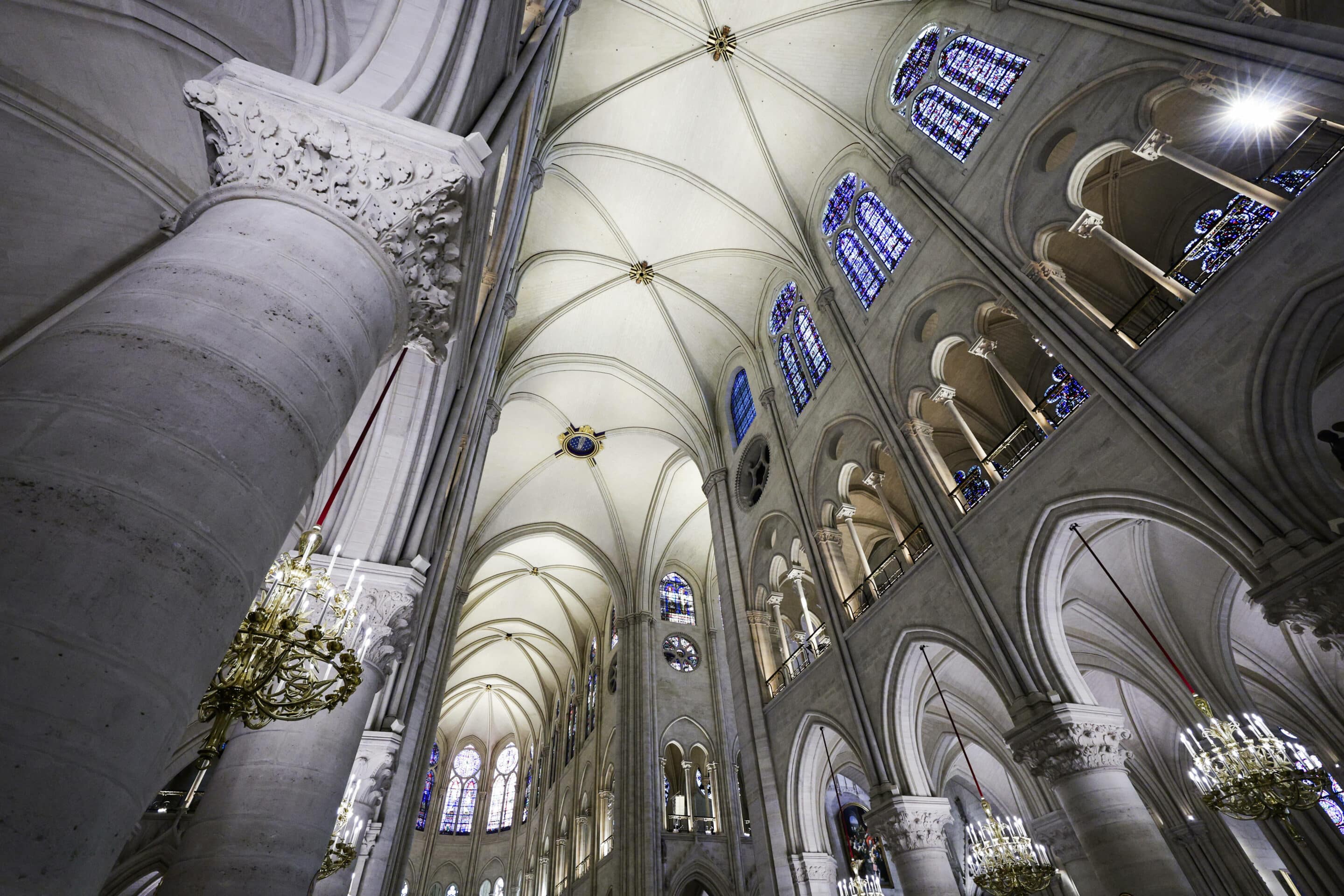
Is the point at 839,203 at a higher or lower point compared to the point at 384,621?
higher

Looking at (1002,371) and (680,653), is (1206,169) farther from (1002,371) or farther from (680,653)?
(680,653)

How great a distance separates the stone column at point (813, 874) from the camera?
10.4 m

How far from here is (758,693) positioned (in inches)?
520

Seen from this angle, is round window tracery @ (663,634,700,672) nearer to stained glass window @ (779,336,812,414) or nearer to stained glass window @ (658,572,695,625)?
stained glass window @ (658,572,695,625)

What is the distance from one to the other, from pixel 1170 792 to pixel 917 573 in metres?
7.99

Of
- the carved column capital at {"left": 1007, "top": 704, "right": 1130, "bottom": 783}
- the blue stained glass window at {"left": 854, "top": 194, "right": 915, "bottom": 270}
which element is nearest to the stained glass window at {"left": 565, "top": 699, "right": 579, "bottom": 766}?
the blue stained glass window at {"left": 854, "top": 194, "right": 915, "bottom": 270}

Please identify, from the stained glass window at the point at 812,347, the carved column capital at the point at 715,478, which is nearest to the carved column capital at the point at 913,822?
the stained glass window at the point at 812,347

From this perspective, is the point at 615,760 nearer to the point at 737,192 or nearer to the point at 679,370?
the point at 679,370

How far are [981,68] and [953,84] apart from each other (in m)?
0.51

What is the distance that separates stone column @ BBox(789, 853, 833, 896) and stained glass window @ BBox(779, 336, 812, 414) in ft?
25.5

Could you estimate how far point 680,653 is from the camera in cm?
2122

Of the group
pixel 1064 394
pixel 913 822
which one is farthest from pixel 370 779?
pixel 1064 394

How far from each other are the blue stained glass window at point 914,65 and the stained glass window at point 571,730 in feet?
70.6

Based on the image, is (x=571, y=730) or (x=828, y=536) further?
(x=571, y=730)
